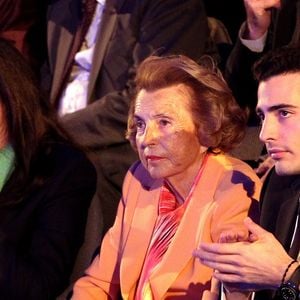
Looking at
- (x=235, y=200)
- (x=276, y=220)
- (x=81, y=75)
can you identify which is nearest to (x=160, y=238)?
(x=235, y=200)

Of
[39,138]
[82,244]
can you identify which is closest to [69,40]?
[39,138]

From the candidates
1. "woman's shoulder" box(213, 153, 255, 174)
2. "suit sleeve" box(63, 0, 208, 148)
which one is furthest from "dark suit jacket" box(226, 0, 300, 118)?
"woman's shoulder" box(213, 153, 255, 174)

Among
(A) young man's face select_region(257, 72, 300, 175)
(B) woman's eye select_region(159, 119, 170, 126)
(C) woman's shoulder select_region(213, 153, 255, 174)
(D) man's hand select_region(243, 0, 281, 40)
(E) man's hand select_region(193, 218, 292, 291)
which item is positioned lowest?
(E) man's hand select_region(193, 218, 292, 291)

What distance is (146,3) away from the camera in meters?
3.18

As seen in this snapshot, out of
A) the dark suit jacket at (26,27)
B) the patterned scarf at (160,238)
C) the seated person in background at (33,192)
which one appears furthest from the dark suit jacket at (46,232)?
the dark suit jacket at (26,27)

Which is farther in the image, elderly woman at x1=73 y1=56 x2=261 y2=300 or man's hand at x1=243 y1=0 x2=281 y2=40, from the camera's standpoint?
man's hand at x1=243 y1=0 x2=281 y2=40

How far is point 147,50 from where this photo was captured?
3109 mm

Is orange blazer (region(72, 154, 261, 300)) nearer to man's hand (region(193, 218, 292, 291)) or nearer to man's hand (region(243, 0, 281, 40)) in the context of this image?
man's hand (region(193, 218, 292, 291))

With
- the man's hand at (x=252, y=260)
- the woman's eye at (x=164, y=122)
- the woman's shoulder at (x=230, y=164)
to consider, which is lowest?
the man's hand at (x=252, y=260)

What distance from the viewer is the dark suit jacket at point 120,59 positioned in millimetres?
3062

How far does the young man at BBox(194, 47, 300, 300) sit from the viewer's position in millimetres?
1915

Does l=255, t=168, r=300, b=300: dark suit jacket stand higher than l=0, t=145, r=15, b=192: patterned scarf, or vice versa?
l=255, t=168, r=300, b=300: dark suit jacket

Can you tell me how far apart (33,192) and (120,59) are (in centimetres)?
84

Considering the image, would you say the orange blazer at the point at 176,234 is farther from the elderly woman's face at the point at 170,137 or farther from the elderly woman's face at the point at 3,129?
the elderly woman's face at the point at 3,129
